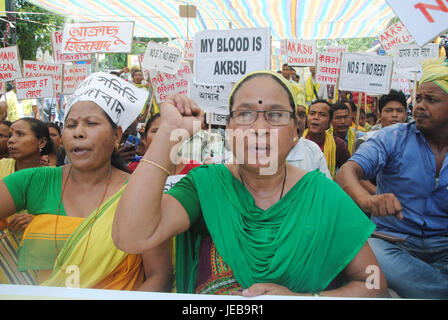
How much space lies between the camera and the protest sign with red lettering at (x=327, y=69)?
6.54 metres

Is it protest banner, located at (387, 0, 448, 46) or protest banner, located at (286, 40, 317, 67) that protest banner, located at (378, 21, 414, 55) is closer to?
protest banner, located at (286, 40, 317, 67)

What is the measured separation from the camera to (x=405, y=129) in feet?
8.40

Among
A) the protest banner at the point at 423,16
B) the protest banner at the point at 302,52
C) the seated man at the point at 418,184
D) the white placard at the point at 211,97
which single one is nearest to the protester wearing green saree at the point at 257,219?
the seated man at the point at 418,184

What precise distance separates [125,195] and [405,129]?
6.59ft

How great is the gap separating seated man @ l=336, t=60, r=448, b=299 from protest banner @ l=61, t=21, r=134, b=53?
412cm

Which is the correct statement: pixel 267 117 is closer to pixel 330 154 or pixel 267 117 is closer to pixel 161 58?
pixel 330 154

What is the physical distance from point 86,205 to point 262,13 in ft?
29.2

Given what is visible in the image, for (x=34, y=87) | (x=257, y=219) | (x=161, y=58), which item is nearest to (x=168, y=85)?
(x=161, y=58)

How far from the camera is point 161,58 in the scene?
5.66m

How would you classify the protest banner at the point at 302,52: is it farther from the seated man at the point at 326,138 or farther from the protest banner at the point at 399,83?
the seated man at the point at 326,138

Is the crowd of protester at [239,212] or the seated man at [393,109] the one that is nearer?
the crowd of protester at [239,212]

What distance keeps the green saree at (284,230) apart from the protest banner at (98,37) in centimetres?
442

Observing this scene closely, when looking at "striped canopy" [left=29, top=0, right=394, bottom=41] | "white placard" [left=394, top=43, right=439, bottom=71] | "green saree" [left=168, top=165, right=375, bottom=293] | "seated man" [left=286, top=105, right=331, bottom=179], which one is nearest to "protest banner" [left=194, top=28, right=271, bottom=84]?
"seated man" [left=286, top=105, right=331, bottom=179]

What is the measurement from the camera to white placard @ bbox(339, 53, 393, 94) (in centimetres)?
501
